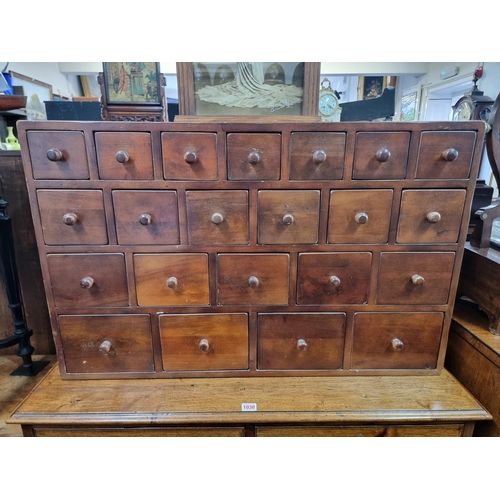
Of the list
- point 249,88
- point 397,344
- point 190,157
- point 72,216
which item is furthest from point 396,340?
point 72,216

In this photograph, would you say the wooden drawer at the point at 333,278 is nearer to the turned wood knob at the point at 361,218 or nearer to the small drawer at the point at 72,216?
the turned wood knob at the point at 361,218

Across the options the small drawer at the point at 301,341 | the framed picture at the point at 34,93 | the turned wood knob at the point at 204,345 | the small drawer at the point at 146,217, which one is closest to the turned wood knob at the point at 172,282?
the small drawer at the point at 146,217

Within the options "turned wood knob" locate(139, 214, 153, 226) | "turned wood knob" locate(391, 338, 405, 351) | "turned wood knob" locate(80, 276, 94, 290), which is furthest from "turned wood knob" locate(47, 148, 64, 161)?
"turned wood knob" locate(391, 338, 405, 351)

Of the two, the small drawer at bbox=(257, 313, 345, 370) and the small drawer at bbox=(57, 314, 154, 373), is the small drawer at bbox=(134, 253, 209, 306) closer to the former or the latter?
the small drawer at bbox=(57, 314, 154, 373)

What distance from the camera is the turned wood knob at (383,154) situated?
1070 mm

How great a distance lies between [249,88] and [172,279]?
0.87m

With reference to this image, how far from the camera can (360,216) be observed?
1.11 metres

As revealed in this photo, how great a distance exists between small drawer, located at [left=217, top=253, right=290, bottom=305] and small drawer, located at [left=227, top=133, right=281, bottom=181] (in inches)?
11.9

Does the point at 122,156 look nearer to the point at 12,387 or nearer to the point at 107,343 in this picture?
the point at 107,343

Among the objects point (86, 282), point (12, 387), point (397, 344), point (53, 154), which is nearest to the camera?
point (53, 154)

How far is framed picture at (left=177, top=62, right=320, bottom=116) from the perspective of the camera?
4.19 ft

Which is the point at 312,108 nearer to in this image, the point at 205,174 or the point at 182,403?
the point at 205,174

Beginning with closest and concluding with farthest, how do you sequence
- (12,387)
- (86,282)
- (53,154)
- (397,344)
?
(53,154) → (86,282) → (397,344) → (12,387)

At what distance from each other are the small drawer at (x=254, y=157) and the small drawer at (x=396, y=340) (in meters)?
0.69
